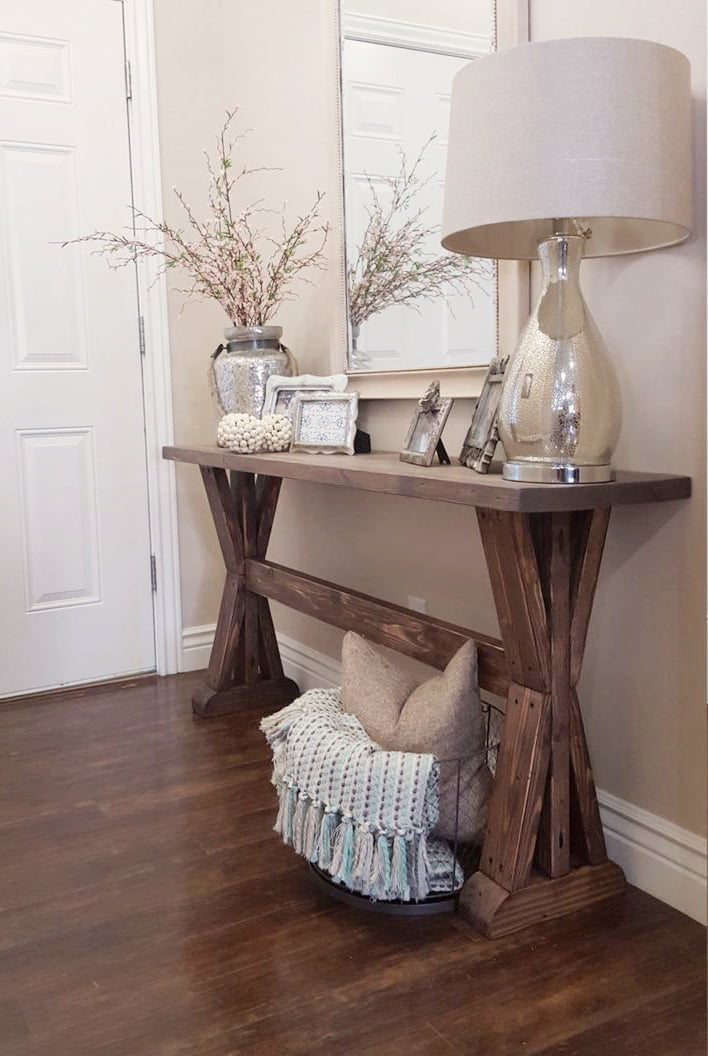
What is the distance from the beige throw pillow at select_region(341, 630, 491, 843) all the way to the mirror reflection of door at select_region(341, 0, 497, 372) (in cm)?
75

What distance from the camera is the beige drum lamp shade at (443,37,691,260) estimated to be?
58.4 inches

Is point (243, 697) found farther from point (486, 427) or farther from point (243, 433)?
point (486, 427)

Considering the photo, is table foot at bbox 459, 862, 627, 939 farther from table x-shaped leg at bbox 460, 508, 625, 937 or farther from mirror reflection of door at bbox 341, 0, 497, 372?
mirror reflection of door at bbox 341, 0, 497, 372

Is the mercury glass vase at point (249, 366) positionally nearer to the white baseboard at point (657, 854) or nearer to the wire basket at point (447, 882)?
the wire basket at point (447, 882)

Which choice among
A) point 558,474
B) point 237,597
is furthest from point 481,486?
point 237,597

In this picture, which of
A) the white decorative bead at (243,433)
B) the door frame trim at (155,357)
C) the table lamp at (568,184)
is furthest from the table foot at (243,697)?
the table lamp at (568,184)

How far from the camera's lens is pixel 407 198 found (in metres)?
2.40

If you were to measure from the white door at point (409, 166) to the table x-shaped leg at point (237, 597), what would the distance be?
549 millimetres

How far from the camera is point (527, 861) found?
5.74 ft

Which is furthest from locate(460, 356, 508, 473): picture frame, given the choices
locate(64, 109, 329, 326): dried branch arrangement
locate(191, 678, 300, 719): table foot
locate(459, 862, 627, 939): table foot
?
locate(191, 678, 300, 719): table foot

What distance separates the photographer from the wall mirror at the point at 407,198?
84.4 inches

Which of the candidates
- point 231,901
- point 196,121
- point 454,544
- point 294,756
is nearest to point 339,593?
point 454,544

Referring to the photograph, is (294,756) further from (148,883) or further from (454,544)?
(454,544)

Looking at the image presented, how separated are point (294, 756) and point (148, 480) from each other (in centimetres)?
165
